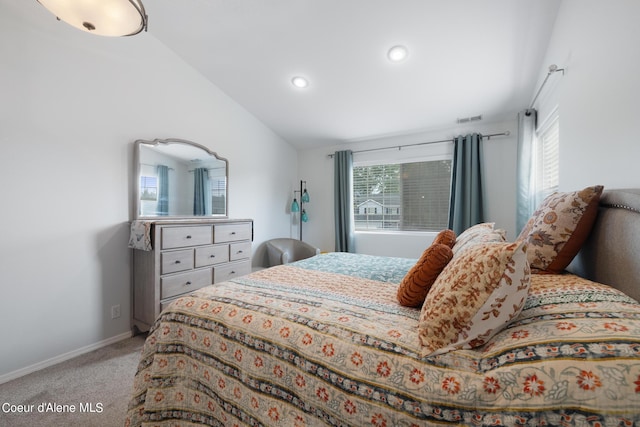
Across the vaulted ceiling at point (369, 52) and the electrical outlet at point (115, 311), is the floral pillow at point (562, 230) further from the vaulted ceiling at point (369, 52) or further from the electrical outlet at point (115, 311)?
the electrical outlet at point (115, 311)

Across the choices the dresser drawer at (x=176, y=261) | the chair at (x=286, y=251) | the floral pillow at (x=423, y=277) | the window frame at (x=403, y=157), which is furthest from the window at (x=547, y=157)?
the dresser drawer at (x=176, y=261)

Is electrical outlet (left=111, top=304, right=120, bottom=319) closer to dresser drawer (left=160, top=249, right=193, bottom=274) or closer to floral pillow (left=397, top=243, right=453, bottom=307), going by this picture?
dresser drawer (left=160, top=249, right=193, bottom=274)

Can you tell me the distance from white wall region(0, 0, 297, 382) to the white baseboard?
14 mm

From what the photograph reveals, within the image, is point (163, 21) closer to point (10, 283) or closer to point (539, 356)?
point (10, 283)

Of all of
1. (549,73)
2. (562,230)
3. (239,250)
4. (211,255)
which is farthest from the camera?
(239,250)

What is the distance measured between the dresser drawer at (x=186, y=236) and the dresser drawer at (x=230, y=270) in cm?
33

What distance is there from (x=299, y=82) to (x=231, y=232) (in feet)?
→ 6.23

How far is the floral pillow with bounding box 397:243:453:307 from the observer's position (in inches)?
43.5

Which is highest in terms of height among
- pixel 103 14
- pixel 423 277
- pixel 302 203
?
pixel 103 14

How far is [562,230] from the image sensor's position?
1078mm

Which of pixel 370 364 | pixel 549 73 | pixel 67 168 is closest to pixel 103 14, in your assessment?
pixel 67 168

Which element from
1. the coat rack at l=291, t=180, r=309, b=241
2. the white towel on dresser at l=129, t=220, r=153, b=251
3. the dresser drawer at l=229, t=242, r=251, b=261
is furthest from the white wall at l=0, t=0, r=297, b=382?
the coat rack at l=291, t=180, r=309, b=241

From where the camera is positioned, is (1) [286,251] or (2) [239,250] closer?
(2) [239,250]

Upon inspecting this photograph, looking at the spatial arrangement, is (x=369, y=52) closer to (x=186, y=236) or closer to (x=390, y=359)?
(x=186, y=236)
